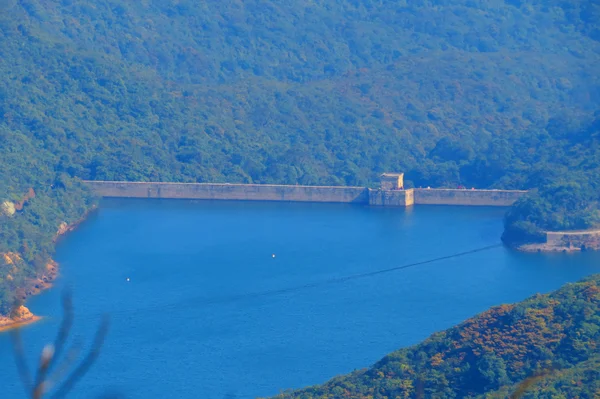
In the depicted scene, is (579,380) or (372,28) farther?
(372,28)

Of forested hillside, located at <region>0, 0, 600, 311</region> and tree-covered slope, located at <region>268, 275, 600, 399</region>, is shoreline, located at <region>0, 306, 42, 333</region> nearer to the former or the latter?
forested hillside, located at <region>0, 0, 600, 311</region>

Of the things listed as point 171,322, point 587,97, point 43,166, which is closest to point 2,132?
point 43,166

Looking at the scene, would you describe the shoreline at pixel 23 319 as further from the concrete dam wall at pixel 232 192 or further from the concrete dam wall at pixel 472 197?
the concrete dam wall at pixel 472 197

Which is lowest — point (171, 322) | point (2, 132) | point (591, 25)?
point (171, 322)

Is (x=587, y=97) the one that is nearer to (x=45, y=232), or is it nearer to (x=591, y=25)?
(x=591, y=25)

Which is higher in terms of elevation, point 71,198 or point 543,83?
point 543,83

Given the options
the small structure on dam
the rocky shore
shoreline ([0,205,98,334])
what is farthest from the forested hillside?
the small structure on dam

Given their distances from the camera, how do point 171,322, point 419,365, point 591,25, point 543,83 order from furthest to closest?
point 591,25 < point 543,83 < point 171,322 < point 419,365
